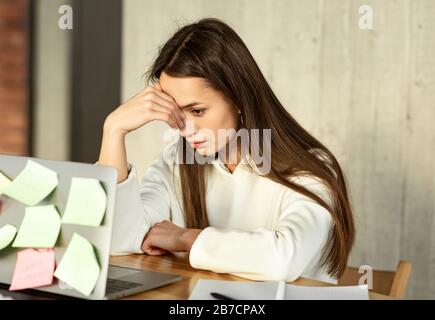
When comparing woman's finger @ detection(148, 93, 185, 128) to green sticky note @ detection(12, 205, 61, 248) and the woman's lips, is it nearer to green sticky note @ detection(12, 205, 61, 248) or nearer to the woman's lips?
the woman's lips

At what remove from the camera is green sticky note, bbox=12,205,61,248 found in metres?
1.22

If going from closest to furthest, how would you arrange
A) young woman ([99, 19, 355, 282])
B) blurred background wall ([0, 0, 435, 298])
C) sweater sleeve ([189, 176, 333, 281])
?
sweater sleeve ([189, 176, 333, 281])
young woman ([99, 19, 355, 282])
blurred background wall ([0, 0, 435, 298])

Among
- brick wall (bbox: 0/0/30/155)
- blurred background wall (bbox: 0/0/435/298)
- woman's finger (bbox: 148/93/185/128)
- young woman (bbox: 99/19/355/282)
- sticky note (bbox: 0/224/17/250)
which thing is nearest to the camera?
sticky note (bbox: 0/224/17/250)

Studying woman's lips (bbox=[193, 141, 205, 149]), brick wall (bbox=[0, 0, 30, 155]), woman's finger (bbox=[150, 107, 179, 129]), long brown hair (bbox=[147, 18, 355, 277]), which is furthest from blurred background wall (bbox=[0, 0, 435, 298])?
woman's finger (bbox=[150, 107, 179, 129])

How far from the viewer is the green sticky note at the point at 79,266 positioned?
117 centimetres

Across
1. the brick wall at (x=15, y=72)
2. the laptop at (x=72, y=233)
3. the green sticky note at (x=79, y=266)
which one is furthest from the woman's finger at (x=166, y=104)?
the brick wall at (x=15, y=72)

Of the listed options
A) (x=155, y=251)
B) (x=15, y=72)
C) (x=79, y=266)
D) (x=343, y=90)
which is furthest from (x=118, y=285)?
(x=15, y=72)

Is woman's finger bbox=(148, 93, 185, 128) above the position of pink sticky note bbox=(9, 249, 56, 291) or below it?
above

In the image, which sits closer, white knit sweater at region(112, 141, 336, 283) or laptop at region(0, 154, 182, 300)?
laptop at region(0, 154, 182, 300)

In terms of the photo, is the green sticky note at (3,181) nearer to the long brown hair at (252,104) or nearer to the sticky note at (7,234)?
the sticky note at (7,234)

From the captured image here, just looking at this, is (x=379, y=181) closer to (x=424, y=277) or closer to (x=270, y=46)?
(x=424, y=277)

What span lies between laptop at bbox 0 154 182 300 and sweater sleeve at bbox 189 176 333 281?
4.3 inches

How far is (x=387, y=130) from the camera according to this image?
3.21 metres
